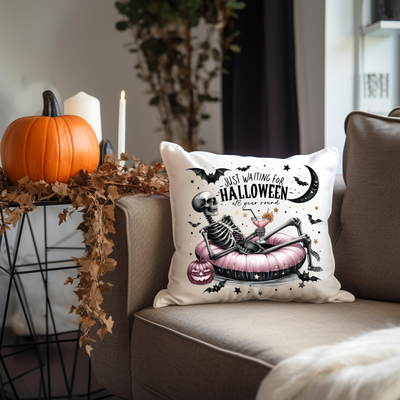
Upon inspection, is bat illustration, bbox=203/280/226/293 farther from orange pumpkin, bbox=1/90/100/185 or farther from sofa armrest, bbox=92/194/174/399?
orange pumpkin, bbox=1/90/100/185

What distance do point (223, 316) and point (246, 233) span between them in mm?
184

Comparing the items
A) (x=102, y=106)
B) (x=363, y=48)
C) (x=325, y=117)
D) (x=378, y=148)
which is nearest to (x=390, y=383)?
(x=378, y=148)

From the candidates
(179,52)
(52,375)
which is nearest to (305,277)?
(52,375)

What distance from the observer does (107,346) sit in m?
0.96

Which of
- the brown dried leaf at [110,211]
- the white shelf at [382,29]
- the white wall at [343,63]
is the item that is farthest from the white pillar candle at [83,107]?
the white shelf at [382,29]

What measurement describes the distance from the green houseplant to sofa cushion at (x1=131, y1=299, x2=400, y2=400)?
148cm

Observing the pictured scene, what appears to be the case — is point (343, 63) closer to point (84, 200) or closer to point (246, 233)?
point (246, 233)

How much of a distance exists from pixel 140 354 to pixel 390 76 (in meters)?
1.35

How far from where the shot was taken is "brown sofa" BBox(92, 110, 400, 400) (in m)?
0.70

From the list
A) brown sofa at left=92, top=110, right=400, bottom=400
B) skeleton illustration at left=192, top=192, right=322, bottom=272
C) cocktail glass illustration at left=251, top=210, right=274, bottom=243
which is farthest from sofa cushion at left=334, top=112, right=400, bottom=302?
cocktail glass illustration at left=251, top=210, right=274, bottom=243

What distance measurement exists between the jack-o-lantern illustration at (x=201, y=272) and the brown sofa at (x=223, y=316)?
0.17 ft

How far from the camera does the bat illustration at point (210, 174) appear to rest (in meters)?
0.94

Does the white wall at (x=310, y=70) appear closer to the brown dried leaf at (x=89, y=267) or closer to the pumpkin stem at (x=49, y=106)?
the pumpkin stem at (x=49, y=106)

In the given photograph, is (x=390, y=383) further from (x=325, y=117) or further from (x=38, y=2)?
(x=38, y=2)
